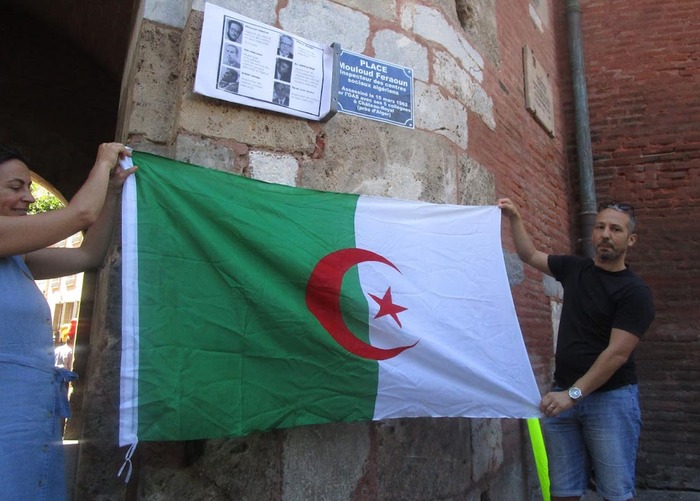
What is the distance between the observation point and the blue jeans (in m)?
2.20

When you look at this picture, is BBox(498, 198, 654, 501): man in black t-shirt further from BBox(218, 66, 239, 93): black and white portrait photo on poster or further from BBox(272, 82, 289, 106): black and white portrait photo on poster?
BBox(218, 66, 239, 93): black and white portrait photo on poster

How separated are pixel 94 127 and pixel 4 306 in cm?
453

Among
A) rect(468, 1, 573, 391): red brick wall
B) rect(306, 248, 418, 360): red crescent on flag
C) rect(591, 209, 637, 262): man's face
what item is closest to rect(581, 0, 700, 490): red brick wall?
rect(468, 1, 573, 391): red brick wall

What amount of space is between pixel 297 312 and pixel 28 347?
82 centimetres

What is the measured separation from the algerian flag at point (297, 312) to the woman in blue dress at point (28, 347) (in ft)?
0.62

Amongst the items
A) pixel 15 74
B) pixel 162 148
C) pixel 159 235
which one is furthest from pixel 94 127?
pixel 159 235

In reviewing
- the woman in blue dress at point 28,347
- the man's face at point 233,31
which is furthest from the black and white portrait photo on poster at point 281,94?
the woman in blue dress at point 28,347

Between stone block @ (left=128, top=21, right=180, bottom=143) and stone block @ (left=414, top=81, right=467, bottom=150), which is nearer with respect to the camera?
stone block @ (left=128, top=21, right=180, bottom=143)

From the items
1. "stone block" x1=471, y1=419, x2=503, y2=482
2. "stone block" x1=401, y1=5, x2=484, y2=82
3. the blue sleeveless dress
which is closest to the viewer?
the blue sleeveless dress

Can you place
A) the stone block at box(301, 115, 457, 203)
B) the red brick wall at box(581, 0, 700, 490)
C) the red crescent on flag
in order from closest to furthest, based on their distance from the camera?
the red crescent on flag < the stone block at box(301, 115, 457, 203) < the red brick wall at box(581, 0, 700, 490)

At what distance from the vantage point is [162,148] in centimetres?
234

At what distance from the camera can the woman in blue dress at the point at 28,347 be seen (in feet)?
4.77

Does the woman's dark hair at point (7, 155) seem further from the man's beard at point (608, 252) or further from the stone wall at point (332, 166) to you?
the man's beard at point (608, 252)

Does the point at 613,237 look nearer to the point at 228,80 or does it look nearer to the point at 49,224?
the point at 228,80
